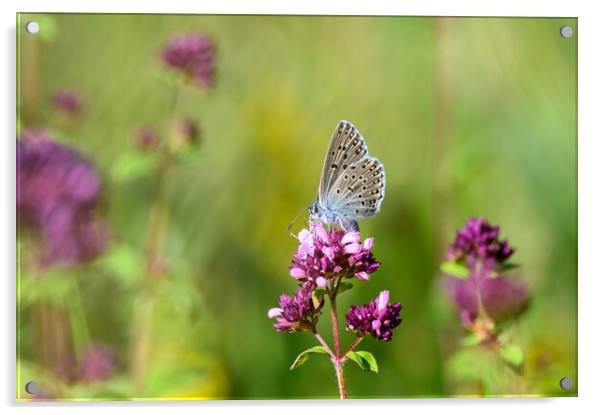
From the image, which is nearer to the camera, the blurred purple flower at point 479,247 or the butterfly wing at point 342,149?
the butterfly wing at point 342,149

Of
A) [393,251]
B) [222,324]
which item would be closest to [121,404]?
[222,324]

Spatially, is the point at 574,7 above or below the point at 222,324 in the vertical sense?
above

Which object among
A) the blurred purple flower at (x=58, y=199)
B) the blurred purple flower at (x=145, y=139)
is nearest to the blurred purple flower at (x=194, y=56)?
the blurred purple flower at (x=145, y=139)

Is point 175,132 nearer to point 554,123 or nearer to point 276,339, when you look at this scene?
point 276,339

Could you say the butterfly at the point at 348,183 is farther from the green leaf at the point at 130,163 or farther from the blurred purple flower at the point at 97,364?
the blurred purple flower at the point at 97,364

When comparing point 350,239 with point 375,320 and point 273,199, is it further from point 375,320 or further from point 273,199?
point 273,199

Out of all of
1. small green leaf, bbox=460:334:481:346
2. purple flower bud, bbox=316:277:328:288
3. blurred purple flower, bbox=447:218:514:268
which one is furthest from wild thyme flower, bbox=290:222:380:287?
small green leaf, bbox=460:334:481:346

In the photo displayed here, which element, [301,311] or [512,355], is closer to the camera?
[301,311]
